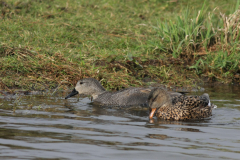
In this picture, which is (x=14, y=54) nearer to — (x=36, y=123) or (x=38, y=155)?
(x=36, y=123)

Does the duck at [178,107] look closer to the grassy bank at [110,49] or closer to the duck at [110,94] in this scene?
the duck at [110,94]

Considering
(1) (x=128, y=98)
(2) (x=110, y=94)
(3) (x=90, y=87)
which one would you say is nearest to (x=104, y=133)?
(1) (x=128, y=98)

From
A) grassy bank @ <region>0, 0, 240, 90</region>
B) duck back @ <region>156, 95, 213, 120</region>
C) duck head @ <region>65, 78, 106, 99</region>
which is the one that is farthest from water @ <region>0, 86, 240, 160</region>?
grassy bank @ <region>0, 0, 240, 90</region>

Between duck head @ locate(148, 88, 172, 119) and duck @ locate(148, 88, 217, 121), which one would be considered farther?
duck head @ locate(148, 88, 172, 119)

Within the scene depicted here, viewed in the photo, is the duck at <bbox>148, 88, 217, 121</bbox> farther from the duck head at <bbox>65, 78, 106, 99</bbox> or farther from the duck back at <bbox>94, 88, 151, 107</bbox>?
the duck head at <bbox>65, 78, 106, 99</bbox>

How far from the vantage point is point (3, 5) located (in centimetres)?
1203

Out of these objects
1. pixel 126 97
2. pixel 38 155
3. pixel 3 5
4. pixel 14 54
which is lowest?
pixel 38 155

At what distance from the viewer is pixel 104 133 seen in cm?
496

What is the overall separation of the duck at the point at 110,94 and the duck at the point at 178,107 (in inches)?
28.2

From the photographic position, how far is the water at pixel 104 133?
4105 millimetres

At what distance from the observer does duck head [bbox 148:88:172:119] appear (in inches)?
260

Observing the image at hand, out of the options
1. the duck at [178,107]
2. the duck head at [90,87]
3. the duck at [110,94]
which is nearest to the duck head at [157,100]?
the duck at [178,107]

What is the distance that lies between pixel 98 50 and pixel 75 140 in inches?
222

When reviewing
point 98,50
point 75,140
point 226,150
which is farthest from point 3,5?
point 226,150
